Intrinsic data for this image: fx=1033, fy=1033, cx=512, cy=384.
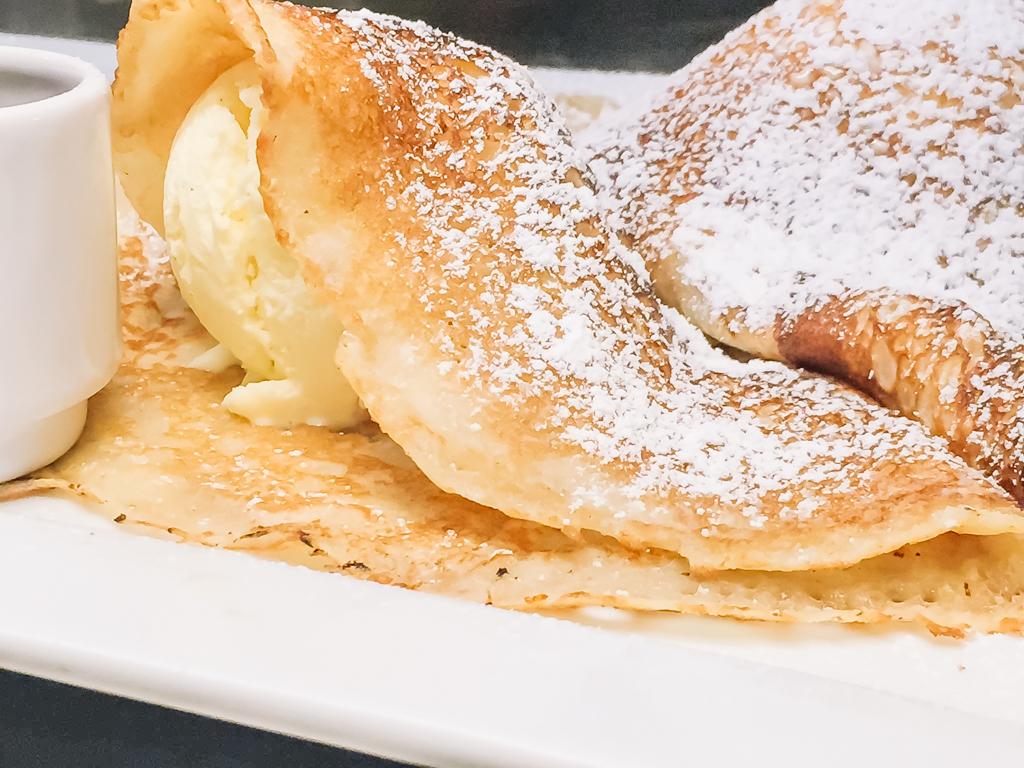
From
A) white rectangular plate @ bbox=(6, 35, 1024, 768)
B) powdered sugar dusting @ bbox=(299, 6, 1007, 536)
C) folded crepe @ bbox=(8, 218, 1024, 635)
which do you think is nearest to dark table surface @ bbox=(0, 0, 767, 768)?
powdered sugar dusting @ bbox=(299, 6, 1007, 536)

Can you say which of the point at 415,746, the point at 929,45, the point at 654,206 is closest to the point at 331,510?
the point at 415,746

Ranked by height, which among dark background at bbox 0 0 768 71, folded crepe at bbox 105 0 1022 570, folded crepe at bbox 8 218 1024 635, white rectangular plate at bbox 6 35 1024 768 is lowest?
folded crepe at bbox 8 218 1024 635

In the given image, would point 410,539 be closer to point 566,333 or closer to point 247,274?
point 566,333

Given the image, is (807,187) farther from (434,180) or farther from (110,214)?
(110,214)

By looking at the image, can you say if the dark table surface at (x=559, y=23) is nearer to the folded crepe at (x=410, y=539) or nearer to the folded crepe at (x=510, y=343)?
the folded crepe at (x=510, y=343)

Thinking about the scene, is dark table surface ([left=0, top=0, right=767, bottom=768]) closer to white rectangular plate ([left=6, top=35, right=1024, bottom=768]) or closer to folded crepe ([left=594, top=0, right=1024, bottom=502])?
folded crepe ([left=594, top=0, right=1024, bottom=502])

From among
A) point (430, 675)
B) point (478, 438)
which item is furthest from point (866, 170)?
point (430, 675)

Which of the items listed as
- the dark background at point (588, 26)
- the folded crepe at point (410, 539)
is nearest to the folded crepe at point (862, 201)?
the folded crepe at point (410, 539)
